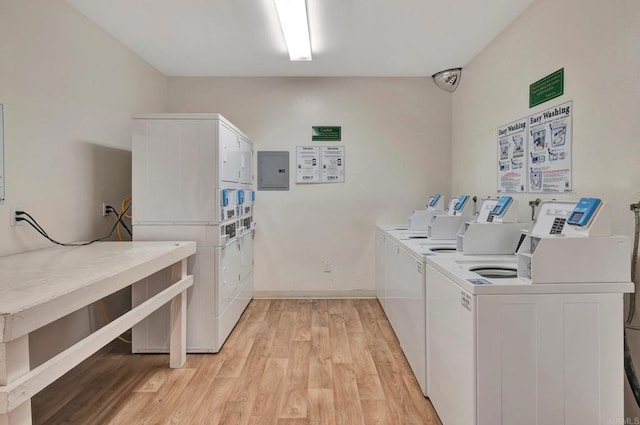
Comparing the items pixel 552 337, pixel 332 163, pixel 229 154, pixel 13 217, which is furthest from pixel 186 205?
pixel 552 337

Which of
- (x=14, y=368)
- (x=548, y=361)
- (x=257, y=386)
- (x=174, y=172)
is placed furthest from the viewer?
(x=174, y=172)

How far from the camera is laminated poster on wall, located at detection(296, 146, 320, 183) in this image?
4211 mm

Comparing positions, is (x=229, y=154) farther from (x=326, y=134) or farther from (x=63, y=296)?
(x=63, y=296)

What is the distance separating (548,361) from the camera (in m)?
1.43

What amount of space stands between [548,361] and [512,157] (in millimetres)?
1864

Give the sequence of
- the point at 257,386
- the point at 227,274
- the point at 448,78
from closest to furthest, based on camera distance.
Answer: the point at 257,386 → the point at 227,274 → the point at 448,78

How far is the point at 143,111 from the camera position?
144 inches

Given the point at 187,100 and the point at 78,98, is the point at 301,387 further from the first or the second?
the point at 187,100

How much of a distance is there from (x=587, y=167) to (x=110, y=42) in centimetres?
380

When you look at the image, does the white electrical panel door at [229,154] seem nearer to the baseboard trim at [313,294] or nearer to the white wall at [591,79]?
the baseboard trim at [313,294]

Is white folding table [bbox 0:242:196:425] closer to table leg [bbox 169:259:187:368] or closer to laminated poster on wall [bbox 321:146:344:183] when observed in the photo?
table leg [bbox 169:259:187:368]

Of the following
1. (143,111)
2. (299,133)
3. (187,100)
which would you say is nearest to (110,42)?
(143,111)

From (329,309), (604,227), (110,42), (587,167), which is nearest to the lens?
(604,227)

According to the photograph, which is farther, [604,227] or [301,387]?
[301,387]
